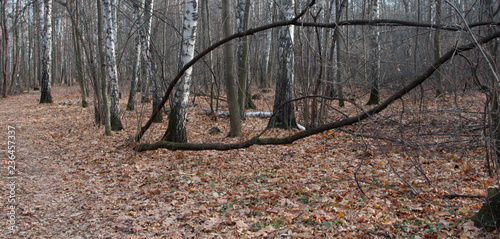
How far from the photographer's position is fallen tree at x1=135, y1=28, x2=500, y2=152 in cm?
408

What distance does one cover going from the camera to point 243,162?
6910 mm

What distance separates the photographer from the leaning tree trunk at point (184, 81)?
24.7 feet

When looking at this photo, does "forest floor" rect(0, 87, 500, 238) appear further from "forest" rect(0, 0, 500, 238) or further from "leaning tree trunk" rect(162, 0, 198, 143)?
"leaning tree trunk" rect(162, 0, 198, 143)

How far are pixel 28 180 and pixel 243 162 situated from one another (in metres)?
3.95

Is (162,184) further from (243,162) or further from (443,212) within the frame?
(443,212)

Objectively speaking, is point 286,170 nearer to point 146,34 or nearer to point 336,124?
point 336,124

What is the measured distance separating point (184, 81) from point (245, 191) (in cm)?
337

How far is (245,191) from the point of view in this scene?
5410 millimetres

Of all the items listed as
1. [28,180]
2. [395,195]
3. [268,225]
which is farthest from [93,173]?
[395,195]

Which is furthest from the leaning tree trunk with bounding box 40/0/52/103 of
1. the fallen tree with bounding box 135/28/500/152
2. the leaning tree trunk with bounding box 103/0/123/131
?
the fallen tree with bounding box 135/28/500/152

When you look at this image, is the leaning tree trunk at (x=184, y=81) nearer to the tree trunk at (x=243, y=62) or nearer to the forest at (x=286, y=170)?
the forest at (x=286, y=170)

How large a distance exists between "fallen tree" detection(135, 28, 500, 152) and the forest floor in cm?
28

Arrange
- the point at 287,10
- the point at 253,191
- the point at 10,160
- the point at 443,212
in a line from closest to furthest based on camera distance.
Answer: the point at 443,212 → the point at 253,191 → the point at 10,160 → the point at 287,10

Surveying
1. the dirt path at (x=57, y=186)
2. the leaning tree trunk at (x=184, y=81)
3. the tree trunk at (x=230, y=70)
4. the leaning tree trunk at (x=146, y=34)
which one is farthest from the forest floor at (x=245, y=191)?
the leaning tree trunk at (x=146, y=34)
